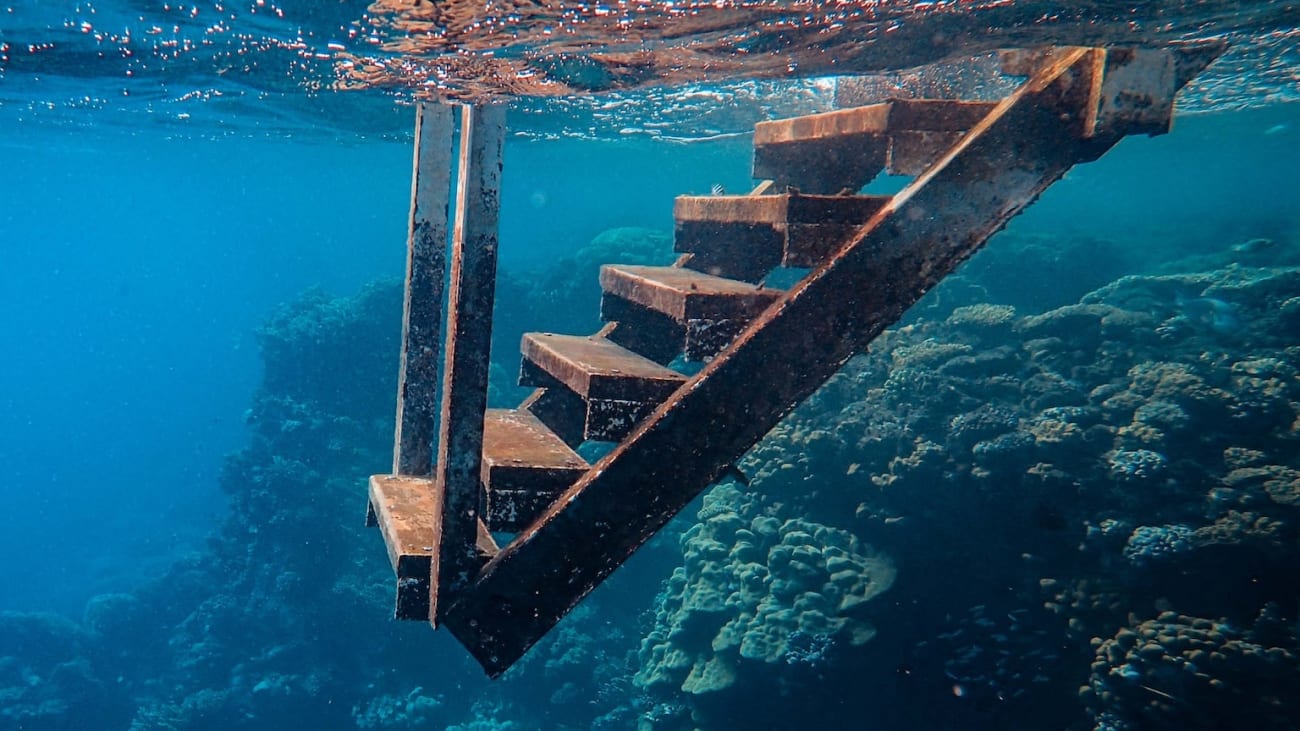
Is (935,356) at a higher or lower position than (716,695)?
higher

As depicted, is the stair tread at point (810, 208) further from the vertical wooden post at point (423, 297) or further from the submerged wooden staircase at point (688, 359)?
the vertical wooden post at point (423, 297)

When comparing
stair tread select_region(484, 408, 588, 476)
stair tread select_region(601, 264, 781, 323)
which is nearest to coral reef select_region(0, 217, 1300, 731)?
stair tread select_region(601, 264, 781, 323)

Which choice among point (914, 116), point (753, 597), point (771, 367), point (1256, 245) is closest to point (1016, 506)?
point (753, 597)

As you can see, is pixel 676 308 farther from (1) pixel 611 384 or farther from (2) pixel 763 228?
(2) pixel 763 228

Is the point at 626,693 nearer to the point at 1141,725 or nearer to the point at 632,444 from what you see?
the point at 1141,725

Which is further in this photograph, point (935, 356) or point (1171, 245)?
point (1171, 245)

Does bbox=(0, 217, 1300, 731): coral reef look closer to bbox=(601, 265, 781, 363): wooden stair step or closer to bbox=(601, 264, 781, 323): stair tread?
bbox=(601, 265, 781, 363): wooden stair step

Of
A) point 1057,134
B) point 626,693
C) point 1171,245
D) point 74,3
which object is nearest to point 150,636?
point 626,693
